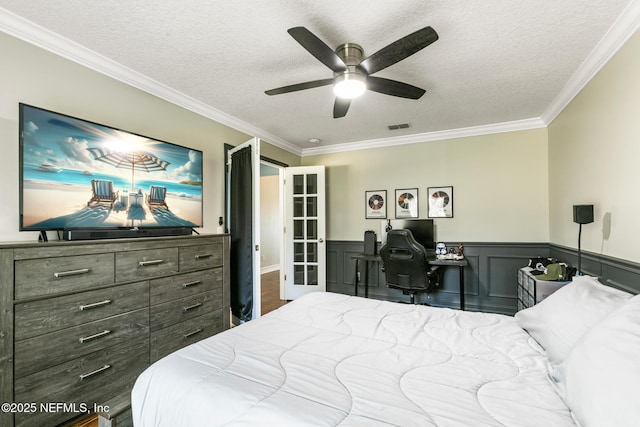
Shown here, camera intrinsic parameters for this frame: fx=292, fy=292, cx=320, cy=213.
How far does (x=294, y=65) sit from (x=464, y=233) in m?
3.09

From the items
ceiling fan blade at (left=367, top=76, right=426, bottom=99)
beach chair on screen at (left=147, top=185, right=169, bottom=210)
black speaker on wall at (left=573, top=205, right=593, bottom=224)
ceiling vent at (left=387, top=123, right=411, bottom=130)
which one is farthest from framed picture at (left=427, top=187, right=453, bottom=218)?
beach chair on screen at (left=147, top=185, right=169, bottom=210)

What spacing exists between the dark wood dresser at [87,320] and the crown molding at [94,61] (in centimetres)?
136

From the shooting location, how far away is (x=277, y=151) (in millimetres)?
4496

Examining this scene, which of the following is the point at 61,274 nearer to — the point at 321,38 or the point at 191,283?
the point at 191,283

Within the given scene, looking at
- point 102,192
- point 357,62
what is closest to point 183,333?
point 102,192

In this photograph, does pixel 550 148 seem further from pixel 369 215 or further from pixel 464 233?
pixel 369 215

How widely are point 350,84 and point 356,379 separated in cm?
178

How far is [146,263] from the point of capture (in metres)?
2.16

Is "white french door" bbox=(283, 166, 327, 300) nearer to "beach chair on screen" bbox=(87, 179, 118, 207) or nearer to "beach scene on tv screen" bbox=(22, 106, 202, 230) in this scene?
"beach scene on tv screen" bbox=(22, 106, 202, 230)

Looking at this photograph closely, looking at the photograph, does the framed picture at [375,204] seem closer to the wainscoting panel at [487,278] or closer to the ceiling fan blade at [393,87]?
the wainscoting panel at [487,278]

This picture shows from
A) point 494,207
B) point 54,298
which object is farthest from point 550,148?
point 54,298

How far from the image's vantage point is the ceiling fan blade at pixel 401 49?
5.14 feet

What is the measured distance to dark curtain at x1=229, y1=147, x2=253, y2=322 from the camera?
3.09 m

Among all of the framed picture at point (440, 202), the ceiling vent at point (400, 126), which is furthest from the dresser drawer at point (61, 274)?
the framed picture at point (440, 202)
